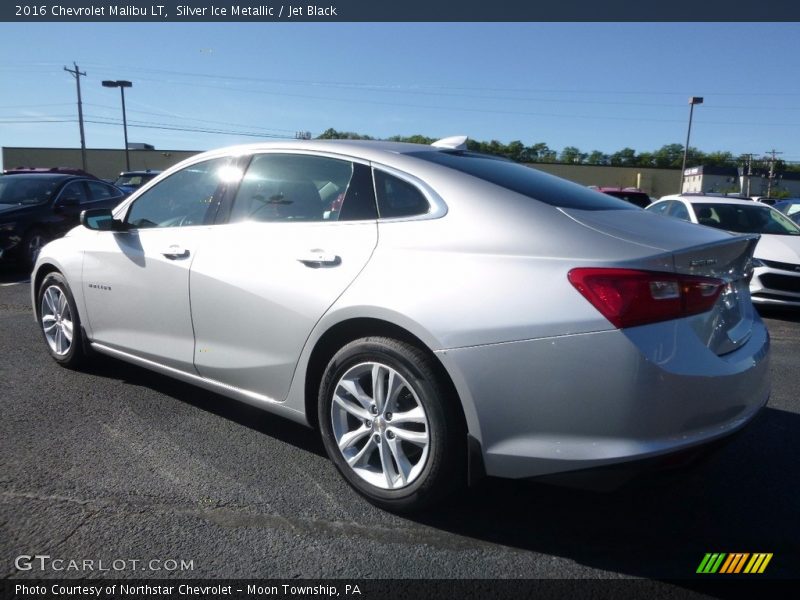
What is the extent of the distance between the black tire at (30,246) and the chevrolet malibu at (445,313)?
7359 mm

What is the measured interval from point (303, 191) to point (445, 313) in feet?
4.11

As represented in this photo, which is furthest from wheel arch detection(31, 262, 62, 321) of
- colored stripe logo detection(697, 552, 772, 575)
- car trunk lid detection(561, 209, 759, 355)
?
colored stripe logo detection(697, 552, 772, 575)

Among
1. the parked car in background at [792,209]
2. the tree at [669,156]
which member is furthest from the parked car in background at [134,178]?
the tree at [669,156]

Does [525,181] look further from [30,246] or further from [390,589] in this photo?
[30,246]

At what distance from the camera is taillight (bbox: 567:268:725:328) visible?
2.25 metres

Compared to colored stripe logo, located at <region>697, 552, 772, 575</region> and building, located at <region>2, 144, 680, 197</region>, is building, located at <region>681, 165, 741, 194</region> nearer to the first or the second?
building, located at <region>2, 144, 680, 197</region>

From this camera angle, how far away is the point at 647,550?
258cm

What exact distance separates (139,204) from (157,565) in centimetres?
260

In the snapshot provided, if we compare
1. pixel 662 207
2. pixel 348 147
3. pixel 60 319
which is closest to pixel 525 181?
pixel 348 147

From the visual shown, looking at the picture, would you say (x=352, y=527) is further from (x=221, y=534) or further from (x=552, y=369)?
(x=552, y=369)

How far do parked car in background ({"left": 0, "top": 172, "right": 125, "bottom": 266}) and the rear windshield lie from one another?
8.76 metres

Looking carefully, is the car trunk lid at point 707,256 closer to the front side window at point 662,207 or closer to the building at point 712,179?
the front side window at point 662,207

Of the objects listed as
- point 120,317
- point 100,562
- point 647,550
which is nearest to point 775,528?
point 647,550

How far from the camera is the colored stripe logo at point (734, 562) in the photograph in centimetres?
245
